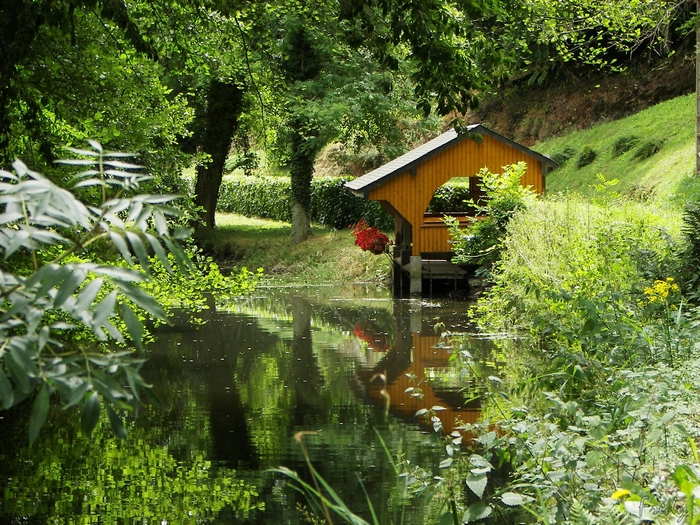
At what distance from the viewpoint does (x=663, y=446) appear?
4.77 metres

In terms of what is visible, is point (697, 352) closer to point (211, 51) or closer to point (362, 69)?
point (211, 51)

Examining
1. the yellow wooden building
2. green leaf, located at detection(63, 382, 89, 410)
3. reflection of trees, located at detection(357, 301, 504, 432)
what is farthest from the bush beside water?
the yellow wooden building

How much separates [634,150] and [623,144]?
33.2 inches

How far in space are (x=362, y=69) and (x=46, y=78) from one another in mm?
19403

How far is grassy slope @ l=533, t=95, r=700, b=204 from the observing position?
2431 cm

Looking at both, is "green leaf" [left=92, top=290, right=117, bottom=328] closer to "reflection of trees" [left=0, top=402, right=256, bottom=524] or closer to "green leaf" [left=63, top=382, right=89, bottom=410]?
"green leaf" [left=63, top=382, right=89, bottom=410]

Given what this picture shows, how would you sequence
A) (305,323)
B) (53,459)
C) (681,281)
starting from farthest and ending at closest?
(305,323) → (681,281) → (53,459)

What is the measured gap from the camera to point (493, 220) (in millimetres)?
18625

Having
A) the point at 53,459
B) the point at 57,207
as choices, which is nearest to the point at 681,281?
the point at 53,459

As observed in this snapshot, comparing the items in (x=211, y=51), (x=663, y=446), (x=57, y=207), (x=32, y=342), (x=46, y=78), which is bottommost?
(x=663, y=446)

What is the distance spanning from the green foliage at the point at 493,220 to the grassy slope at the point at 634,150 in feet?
16.1

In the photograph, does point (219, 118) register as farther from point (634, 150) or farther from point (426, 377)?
point (426, 377)

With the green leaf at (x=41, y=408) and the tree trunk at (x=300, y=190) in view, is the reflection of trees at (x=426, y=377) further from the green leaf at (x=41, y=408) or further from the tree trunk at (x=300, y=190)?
the tree trunk at (x=300, y=190)

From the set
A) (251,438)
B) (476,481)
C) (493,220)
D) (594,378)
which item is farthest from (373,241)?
(476,481)
